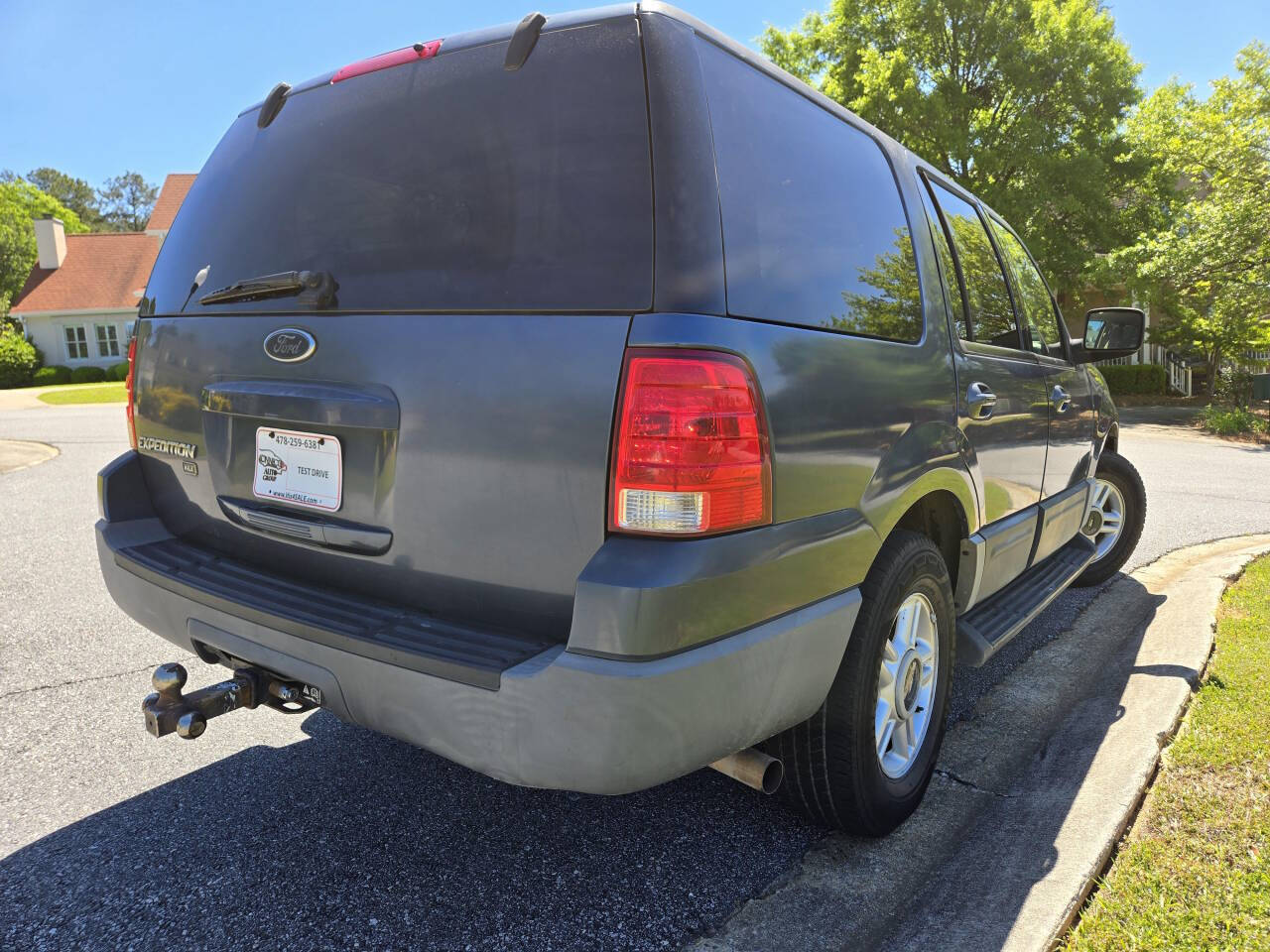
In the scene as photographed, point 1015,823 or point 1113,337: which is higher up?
point 1113,337

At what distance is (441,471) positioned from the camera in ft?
6.48

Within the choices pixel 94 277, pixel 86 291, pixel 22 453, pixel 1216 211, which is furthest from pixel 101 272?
pixel 1216 211

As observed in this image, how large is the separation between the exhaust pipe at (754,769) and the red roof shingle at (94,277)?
144ft

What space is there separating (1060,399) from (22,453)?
12.6 m

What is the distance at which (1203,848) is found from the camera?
7.82 feet

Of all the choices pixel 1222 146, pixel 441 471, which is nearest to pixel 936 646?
pixel 441 471

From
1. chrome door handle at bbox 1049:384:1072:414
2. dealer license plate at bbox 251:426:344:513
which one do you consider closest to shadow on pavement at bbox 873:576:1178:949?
chrome door handle at bbox 1049:384:1072:414

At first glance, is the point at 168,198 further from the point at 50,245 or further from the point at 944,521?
the point at 944,521

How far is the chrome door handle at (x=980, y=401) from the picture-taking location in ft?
9.59

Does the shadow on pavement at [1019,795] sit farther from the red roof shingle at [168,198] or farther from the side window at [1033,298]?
the red roof shingle at [168,198]

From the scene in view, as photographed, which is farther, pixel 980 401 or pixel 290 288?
pixel 980 401

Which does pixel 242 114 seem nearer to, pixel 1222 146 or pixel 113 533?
pixel 113 533

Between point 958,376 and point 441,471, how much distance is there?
5.77 feet

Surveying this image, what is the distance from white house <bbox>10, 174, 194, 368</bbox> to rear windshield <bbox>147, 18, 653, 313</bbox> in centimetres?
4271
